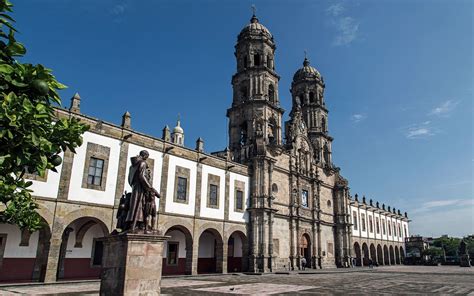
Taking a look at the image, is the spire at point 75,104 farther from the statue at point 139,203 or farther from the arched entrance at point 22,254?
the statue at point 139,203

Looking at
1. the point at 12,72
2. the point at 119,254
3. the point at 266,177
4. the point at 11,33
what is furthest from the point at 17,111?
the point at 266,177

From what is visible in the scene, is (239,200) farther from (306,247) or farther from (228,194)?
(306,247)

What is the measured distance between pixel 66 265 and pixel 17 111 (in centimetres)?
1753

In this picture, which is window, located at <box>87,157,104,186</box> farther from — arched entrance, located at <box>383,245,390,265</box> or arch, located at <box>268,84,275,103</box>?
arched entrance, located at <box>383,245,390,265</box>

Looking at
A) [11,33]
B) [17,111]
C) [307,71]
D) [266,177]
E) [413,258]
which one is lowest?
[413,258]

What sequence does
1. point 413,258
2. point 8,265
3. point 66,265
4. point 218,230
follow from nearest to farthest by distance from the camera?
point 8,265
point 66,265
point 218,230
point 413,258

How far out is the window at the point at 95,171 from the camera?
1783 cm

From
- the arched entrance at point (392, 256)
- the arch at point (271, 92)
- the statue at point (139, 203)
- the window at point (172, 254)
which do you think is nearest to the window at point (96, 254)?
the window at point (172, 254)

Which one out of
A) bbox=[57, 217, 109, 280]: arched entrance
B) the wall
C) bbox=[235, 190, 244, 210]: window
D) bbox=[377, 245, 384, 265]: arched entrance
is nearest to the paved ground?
bbox=[57, 217, 109, 280]: arched entrance

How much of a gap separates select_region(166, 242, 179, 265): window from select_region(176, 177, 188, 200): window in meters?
4.02

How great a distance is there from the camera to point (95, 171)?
59.3 feet

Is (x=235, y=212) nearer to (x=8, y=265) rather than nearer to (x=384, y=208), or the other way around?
(x=8, y=265)

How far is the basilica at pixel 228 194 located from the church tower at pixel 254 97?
105 mm

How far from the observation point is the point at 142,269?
312 inches
